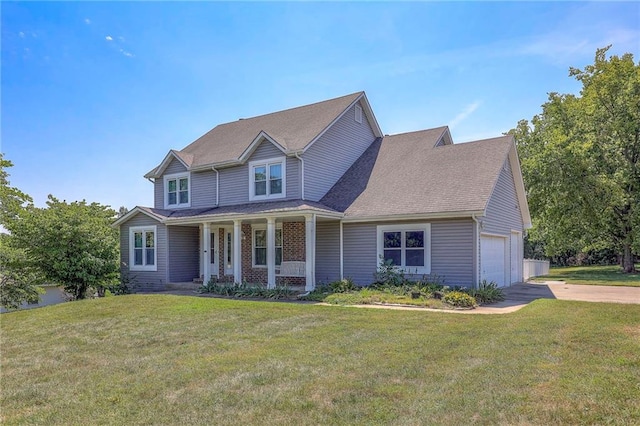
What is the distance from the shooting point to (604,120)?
88.1 ft

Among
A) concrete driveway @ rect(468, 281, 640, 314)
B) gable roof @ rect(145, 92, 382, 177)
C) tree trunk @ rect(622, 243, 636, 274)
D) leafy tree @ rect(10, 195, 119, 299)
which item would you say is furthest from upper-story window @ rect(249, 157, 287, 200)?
tree trunk @ rect(622, 243, 636, 274)

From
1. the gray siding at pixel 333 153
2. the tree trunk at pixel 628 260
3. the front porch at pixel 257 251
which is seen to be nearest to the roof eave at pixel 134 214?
the front porch at pixel 257 251

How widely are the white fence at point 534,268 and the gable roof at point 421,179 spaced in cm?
358

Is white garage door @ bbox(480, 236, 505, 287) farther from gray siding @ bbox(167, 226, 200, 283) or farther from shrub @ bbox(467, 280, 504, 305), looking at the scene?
gray siding @ bbox(167, 226, 200, 283)

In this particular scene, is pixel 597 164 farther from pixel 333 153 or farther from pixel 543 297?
pixel 333 153

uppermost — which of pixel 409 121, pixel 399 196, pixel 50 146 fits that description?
pixel 409 121

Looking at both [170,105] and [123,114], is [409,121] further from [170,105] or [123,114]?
[123,114]

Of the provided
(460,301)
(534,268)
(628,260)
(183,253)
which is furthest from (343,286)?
(628,260)

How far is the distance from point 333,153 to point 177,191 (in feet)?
26.0

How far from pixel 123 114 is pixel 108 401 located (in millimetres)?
14736

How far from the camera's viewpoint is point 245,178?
1886 cm

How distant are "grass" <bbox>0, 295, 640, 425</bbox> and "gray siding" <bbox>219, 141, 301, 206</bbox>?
7.99 m

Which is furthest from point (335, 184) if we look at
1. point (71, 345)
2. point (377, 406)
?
point (377, 406)

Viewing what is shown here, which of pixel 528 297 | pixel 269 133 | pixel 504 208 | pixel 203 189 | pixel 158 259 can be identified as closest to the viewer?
pixel 528 297
